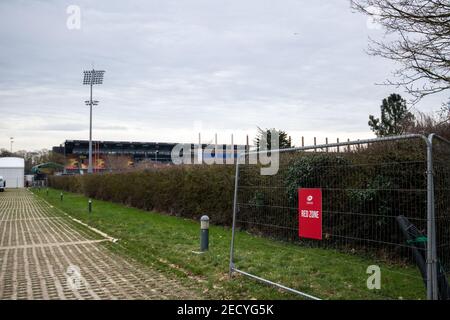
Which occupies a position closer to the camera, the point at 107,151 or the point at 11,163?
the point at 11,163

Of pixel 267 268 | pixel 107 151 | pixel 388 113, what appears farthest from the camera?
pixel 107 151

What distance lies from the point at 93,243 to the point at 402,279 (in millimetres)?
7476

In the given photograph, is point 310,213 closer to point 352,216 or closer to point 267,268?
point 352,216

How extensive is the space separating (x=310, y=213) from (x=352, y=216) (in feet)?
1.77

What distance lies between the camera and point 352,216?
5.32 meters

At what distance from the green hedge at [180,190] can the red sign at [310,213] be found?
756cm

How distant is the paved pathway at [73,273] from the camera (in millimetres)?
5926

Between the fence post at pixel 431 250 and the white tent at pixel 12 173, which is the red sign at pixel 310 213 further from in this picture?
the white tent at pixel 12 173

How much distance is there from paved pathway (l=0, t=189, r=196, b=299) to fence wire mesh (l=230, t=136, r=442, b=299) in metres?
1.49

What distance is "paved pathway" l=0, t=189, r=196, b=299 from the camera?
5926 millimetres

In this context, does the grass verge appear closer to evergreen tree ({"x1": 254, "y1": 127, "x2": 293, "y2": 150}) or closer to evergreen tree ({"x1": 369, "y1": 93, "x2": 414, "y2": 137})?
evergreen tree ({"x1": 254, "y1": 127, "x2": 293, "y2": 150})

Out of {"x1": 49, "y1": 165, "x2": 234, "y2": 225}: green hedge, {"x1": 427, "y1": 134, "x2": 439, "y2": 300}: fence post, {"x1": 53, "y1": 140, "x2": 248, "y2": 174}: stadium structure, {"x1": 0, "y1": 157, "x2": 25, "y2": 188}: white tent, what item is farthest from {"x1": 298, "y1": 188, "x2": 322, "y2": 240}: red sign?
{"x1": 0, "y1": 157, "x2": 25, "y2": 188}: white tent

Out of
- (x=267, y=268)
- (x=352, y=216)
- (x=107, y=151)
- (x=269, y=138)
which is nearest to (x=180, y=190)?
(x=269, y=138)
